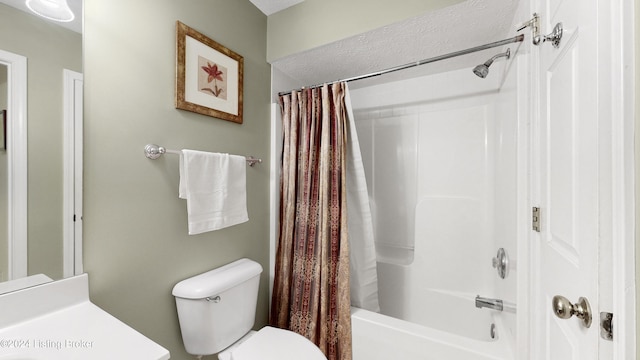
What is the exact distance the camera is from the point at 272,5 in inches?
64.4

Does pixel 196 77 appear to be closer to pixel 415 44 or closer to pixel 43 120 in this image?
pixel 43 120

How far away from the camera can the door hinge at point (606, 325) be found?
0.48 meters

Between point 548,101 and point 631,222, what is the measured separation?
0.58 metres

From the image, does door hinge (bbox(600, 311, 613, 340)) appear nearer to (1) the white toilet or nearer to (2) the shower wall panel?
(1) the white toilet

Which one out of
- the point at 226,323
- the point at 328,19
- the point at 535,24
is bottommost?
the point at 226,323

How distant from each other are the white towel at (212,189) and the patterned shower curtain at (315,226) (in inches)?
14.6

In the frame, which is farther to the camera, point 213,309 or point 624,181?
point 213,309

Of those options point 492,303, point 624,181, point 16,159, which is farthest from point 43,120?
point 492,303

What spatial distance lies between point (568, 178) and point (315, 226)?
117 centimetres

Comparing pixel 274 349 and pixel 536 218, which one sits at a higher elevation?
pixel 536 218

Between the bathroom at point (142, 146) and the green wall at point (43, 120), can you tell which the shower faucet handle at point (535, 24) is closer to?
the bathroom at point (142, 146)

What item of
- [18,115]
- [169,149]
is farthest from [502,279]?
[18,115]

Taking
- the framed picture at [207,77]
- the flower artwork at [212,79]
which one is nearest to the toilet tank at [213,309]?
the framed picture at [207,77]

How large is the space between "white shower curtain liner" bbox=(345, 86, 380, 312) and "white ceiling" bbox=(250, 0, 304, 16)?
69 cm
